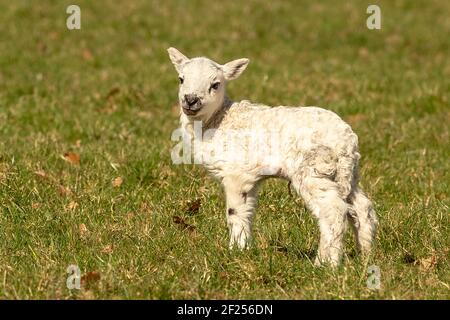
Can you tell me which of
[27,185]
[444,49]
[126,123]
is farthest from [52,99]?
[444,49]

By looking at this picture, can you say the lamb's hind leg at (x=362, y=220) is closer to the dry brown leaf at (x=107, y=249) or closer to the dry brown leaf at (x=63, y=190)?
the dry brown leaf at (x=107, y=249)

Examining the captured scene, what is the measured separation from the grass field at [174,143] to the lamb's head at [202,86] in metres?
1.02

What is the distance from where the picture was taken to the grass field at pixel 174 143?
654cm

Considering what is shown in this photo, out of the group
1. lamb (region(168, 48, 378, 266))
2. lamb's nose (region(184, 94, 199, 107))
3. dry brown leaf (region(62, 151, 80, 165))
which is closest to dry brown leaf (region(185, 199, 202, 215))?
lamb (region(168, 48, 378, 266))

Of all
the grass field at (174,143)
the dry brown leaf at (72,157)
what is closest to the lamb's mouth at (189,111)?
the grass field at (174,143)

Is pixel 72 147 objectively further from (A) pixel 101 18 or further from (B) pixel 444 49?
(B) pixel 444 49

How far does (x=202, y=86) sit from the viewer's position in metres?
7.09

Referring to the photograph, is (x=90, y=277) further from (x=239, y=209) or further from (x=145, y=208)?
(x=145, y=208)

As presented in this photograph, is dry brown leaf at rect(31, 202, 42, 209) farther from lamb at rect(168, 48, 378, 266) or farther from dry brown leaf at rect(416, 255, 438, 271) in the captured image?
dry brown leaf at rect(416, 255, 438, 271)

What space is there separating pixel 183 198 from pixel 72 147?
2268 mm

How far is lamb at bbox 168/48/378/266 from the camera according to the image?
6621mm

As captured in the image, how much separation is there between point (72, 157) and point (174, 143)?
1212mm

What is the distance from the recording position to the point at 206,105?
714cm

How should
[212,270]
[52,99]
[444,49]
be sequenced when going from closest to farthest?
1. [212,270]
2. [52,99]
3. [444,49]
